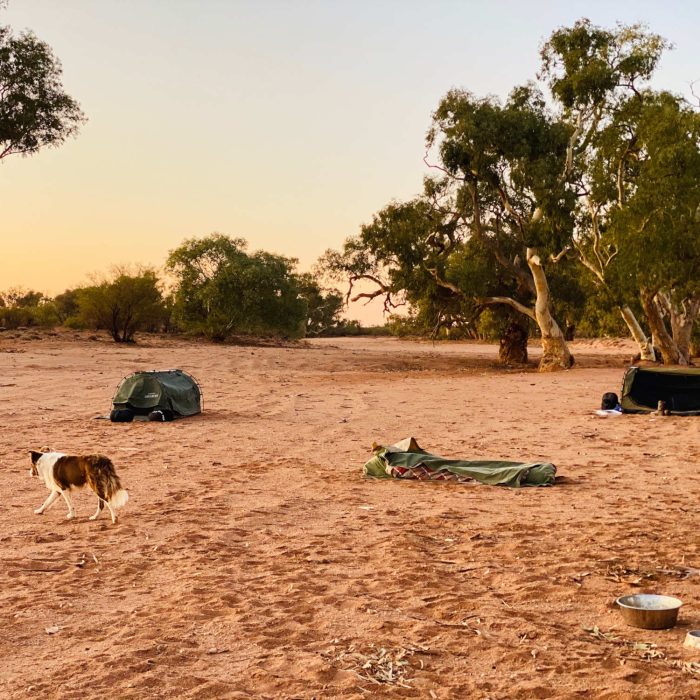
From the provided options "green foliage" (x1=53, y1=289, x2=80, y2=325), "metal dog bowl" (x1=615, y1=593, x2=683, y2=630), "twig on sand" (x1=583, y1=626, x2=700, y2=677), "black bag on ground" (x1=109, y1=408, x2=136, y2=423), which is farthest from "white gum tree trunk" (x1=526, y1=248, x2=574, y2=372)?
"green foliage" (x1=53, y1=289, x2=80, y2=325)

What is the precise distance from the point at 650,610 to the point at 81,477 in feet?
17.7

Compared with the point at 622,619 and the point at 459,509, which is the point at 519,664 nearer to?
the point at 622,619

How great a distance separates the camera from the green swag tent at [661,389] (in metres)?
17.1

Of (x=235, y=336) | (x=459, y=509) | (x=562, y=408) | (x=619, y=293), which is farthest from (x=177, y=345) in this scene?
(x=459, y=509)

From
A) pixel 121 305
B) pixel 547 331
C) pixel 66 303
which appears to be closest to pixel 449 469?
pixel 547 331

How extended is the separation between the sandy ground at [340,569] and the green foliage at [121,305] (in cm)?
2644

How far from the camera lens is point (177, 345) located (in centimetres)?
3809

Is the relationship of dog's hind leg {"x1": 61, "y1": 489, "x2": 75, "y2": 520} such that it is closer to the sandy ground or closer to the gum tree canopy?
the sandy ground

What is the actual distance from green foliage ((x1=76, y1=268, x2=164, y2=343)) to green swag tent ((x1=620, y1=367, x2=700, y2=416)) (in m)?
27.0

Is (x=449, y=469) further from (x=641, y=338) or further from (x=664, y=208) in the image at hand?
(x=641, y=338)

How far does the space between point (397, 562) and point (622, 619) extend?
1939 millimetres

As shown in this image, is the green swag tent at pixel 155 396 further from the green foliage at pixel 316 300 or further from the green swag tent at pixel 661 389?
the green foliage at pixel 316 300

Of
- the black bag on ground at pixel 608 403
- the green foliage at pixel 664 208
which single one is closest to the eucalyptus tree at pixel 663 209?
the green foliage at pixel 664 208

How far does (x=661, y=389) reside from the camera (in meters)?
17.4
